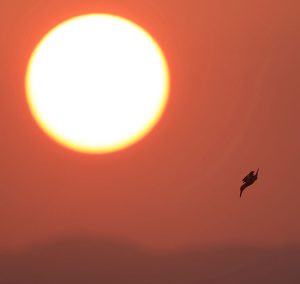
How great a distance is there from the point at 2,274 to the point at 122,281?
1286 centimetres

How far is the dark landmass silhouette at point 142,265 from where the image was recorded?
6438 centimetres

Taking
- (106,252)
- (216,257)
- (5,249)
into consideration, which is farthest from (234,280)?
(5,249)

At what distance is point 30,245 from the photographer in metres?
62.0

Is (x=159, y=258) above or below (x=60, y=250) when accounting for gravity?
below

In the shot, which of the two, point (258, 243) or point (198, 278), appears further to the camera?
point (198, 278)

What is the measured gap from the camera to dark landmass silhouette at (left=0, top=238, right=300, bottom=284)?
211 feet

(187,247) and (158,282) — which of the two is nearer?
(187,247)

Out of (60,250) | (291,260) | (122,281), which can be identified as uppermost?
(60,250)

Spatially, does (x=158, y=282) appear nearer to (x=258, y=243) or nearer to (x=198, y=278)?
(x=198, y=278)

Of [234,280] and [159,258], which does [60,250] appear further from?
[234,280]

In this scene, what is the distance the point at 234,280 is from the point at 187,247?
27.6ft

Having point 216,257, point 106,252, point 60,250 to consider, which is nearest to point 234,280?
point 216,257

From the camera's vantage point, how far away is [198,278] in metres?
65.7

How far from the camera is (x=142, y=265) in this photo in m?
67.3
